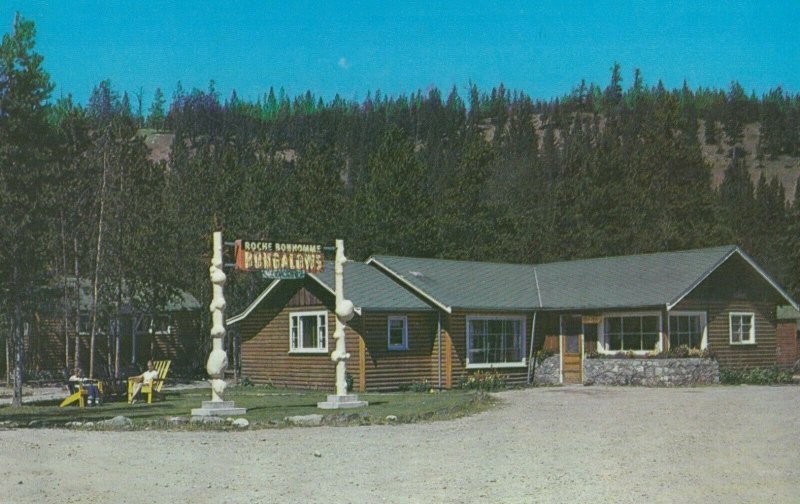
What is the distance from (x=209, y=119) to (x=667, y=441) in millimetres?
164486

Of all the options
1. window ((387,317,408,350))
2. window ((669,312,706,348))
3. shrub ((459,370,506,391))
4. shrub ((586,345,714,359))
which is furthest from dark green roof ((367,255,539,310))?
window ((669,312,706,348))

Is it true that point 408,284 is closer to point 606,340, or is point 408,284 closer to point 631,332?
point 606,340

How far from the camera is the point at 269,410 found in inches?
802

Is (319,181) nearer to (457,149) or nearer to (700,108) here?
(457,149)

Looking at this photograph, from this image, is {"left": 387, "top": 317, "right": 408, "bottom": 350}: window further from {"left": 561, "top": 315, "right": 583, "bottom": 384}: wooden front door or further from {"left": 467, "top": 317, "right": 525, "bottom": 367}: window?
{"left": 561, "top": 315, "right": 583, "bottom": 384}: wooden front door

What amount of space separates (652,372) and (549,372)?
3.88m

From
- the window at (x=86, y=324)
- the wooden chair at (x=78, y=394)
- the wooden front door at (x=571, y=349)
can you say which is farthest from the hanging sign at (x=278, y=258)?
the window at (x=86, y=324)

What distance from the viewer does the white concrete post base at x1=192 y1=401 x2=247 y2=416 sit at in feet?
61.4

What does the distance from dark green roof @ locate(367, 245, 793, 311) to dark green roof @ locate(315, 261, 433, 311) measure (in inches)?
16.1

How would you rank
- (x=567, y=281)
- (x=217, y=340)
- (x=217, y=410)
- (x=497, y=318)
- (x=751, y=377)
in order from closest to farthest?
(x=217, y=410)
(x=217, y=340)
(x=751, y=377)
(x=497, y=318)
(x=567, y=281)

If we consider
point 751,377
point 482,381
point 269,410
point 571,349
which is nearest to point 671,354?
point 751,377

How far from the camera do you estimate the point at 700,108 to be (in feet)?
644

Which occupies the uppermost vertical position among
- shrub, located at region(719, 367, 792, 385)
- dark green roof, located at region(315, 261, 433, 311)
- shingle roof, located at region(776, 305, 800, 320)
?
dark green roof, located at region(315, 261, 433, 311)

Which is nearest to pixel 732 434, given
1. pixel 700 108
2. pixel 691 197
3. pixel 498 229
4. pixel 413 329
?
pixel 413 329
